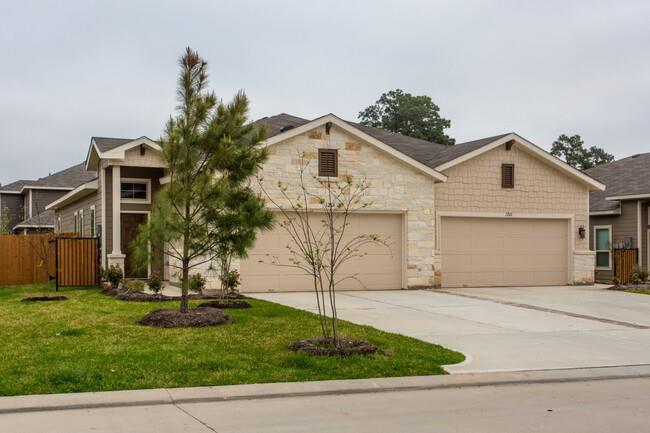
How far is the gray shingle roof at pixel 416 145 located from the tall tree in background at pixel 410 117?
21.5 metres

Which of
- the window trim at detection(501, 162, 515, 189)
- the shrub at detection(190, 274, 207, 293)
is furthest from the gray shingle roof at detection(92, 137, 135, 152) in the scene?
the window trim at detection(501, 162, 515, 189)

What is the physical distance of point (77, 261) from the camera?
19.2 metres

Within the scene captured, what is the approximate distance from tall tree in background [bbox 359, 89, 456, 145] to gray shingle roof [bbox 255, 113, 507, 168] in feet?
70.5

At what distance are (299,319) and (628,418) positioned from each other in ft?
22.4

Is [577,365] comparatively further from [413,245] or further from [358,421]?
[413,245]

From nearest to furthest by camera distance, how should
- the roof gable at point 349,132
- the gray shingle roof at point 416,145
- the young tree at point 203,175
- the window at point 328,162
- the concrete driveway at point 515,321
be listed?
the concrete driveway at point 515,321 < the young tree at point 203,175 < the roof gable at point 349,132 < the window at point 328,162 < the gray shingle roof at point 416,145

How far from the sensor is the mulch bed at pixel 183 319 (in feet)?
37.9

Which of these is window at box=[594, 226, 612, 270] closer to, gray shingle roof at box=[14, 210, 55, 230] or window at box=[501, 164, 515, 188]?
window at box=[501, 164, 515, 188]

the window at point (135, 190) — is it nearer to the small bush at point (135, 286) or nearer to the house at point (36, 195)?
the small bush at point (135, 286)

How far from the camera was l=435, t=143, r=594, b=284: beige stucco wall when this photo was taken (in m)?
21.6

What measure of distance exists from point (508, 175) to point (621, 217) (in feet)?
19.9

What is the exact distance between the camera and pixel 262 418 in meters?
6.54

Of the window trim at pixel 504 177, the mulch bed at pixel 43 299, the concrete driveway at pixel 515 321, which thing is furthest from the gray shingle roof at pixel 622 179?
the mulch bed at pixel 43 299

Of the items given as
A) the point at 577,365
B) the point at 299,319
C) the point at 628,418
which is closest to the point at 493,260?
the point at 299,319
